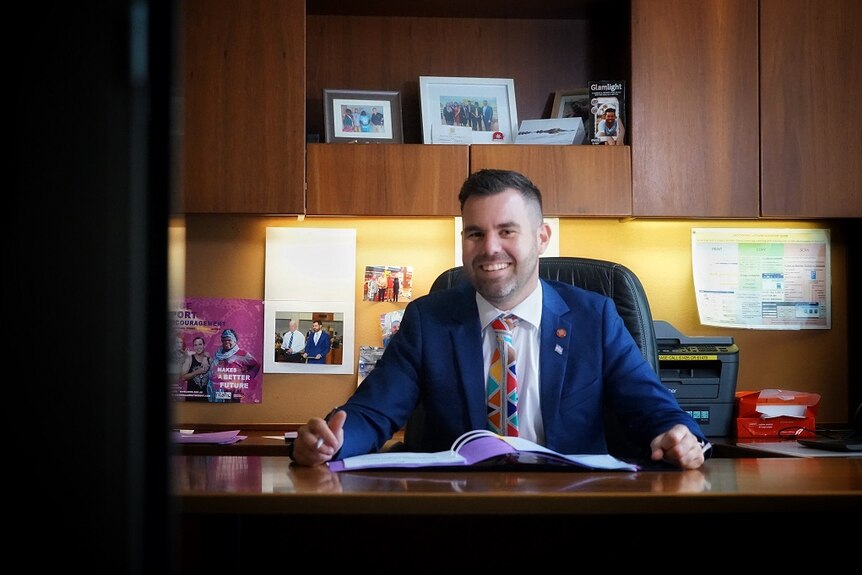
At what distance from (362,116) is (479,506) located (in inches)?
72.3

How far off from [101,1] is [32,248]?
0.26ft

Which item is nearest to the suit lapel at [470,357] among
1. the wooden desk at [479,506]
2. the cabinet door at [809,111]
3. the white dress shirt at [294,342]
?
the wooden desk at [479,506]

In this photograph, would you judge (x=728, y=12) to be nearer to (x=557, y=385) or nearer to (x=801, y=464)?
(x=557, y=385)

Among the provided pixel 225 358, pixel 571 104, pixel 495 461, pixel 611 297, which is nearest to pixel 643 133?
pixel 571 104

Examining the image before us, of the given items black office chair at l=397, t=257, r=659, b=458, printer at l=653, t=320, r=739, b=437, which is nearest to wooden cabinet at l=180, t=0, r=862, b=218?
printer at l=653, t=320, r=739, b=437

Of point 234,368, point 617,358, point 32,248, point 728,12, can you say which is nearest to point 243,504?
point 32,248

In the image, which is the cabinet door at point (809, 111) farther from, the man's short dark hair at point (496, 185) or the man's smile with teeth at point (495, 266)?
the man's smile with teeth at point (495, 266)

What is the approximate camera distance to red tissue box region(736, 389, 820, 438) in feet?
8.48

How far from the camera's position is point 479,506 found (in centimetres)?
111

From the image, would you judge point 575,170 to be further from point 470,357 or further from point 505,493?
point 505,493

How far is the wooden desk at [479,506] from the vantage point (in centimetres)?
113

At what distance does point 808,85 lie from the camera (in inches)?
106

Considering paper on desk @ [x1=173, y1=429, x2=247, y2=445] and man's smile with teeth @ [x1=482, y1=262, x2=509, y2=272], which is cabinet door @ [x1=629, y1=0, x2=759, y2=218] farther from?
paper on desk @ [x1=173, y1=429, x2=247, y2=445]

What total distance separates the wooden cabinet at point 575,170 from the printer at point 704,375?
395 millimetres
